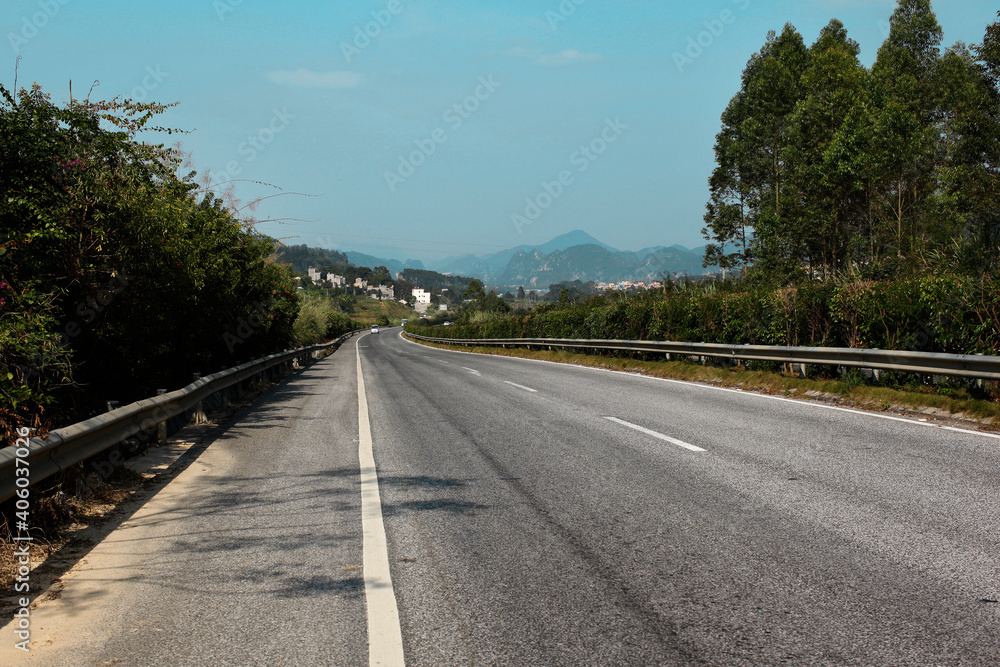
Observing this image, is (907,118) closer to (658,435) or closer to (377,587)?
(658,435)

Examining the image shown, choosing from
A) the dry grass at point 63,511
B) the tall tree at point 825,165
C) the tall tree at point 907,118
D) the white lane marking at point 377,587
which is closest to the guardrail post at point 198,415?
the dry grass at point 63,511

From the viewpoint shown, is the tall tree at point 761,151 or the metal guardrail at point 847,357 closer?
the metal guardrail at point 847,357

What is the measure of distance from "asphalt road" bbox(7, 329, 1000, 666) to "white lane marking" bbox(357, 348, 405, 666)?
5 centimetres

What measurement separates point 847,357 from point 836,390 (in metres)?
0.63

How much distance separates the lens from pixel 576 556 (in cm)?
404

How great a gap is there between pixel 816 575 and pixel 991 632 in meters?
0.83

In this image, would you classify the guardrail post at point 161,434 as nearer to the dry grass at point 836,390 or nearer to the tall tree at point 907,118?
the dry grass at point 836,390

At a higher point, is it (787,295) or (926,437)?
(787,295)

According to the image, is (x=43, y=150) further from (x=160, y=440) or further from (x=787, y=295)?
(x=787, y=295)

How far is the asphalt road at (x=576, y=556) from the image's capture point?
3.03 meters

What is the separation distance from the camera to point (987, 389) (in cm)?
916

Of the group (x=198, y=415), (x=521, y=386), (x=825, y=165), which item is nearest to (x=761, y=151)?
(x=825, y=165)

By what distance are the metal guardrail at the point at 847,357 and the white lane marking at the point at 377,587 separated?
26.0 ft

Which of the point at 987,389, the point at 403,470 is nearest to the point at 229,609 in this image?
the point at 403,470
